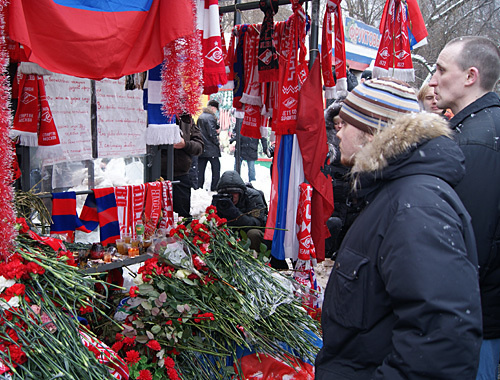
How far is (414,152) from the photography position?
133cm

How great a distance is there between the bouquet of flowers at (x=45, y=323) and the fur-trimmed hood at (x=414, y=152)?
4.83 feet

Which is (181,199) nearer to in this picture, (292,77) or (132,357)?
(292,77)

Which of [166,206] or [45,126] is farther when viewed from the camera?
[166,206]

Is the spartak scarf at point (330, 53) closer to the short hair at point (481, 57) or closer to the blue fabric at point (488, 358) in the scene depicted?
the short hair at point (481, 57)

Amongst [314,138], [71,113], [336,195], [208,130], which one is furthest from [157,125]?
[208,130]

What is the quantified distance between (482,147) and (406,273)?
1165 millimetres

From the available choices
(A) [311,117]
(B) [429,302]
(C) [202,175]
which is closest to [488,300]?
(B) [429,302]

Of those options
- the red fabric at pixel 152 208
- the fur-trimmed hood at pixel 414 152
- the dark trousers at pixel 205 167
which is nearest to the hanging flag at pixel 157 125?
the red fabric at pixel 152 208

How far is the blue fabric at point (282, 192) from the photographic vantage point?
3744 mm

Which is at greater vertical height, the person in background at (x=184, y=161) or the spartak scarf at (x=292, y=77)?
the spartak scarf at (x=292, y=77)

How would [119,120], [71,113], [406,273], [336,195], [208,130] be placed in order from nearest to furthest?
[406,273]
[71,113]
[119,120]
[336,195]
[208,130]

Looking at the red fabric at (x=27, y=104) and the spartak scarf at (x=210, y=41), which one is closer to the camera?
the red fabric at (x=27, y=104)

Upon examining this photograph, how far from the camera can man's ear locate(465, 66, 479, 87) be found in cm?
213

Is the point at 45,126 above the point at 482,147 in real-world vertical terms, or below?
above
